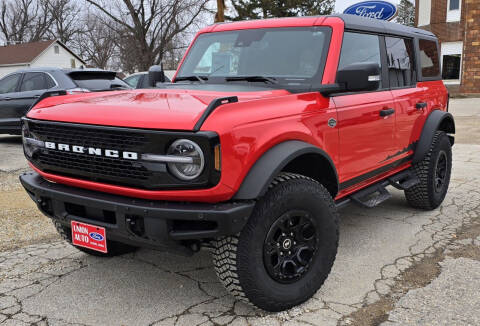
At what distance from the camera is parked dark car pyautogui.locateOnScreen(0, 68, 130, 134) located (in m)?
8.77

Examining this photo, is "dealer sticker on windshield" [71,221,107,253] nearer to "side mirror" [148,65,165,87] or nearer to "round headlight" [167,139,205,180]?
"round headlight" [167,139,205,180]

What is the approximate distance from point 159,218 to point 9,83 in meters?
9.05

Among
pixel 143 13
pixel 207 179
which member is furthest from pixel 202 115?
pixel 143 13

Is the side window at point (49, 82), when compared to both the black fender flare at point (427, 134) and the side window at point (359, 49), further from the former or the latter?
the black fender flare at point (427, 134)

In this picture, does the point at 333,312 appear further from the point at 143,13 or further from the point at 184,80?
the point at 143,13

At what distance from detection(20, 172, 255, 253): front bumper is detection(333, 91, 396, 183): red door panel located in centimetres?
121

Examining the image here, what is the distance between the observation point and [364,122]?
354cm

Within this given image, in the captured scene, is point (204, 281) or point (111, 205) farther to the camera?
point (204, 281)

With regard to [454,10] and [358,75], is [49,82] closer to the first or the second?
[358,75]

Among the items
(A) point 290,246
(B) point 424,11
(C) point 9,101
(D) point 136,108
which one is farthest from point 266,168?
(B) point 424,11

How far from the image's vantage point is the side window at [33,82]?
30.5 ft

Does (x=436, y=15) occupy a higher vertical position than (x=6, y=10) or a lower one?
lower

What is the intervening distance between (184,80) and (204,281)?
1.74 meters

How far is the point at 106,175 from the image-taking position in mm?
2580
